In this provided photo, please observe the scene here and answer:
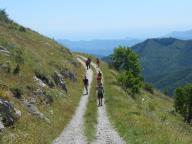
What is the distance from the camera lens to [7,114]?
27.9 metres

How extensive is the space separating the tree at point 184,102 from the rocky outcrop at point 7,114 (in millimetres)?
70198

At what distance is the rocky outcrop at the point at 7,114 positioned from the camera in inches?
1078

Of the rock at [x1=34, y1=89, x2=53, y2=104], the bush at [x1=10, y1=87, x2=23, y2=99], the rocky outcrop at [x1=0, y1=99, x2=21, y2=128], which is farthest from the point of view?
the rock at [x1=34, y1=89, x2=53, y2=104]

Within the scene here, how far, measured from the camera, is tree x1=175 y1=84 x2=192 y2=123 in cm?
9481

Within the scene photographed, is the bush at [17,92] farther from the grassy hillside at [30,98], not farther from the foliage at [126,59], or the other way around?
the foliage at [126,59]

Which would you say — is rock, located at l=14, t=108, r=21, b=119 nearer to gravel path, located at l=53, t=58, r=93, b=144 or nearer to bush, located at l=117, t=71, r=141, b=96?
gravel path, located at l=53, t=58, r=93, b=144

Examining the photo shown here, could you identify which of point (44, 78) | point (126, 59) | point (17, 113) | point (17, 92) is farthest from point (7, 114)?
point (126, 59)

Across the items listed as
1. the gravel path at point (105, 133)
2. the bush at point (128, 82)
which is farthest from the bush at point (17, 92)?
the bush at point (128, 82)

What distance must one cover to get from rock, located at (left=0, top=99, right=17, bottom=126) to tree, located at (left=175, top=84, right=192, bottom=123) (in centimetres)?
7050

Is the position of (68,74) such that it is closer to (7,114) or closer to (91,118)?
(91,118)

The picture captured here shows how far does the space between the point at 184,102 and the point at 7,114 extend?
71798 millimetres

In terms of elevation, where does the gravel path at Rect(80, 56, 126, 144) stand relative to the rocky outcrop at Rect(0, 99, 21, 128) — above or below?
below

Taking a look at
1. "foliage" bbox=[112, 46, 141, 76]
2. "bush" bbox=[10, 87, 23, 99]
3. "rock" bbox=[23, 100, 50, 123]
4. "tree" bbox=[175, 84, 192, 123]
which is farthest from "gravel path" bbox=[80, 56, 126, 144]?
"foliage" bbox=[112, 46, 141, 76]

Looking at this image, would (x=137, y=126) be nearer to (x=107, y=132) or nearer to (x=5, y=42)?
(x=107, y=132)
